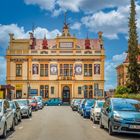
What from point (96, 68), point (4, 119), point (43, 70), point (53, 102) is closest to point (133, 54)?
point (53, 102)

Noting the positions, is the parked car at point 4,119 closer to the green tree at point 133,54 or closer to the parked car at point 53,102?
the green tree at point 133,54

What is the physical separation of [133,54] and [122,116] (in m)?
36.5

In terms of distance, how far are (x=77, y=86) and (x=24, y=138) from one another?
74.1 m

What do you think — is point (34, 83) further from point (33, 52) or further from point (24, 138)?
point (24, 138)

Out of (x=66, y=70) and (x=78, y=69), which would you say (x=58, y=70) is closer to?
(x=66, y=70)

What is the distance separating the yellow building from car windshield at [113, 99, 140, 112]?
70444 millimetres

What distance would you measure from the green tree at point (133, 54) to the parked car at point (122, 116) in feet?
110

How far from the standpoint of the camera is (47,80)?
92.3 m

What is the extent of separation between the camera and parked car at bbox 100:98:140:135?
18344 mm

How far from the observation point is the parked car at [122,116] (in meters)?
18.3

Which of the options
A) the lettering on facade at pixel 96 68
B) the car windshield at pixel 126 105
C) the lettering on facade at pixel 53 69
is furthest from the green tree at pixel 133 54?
the lettering on facade at pixel 53 69

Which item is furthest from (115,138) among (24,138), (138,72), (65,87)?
(65,87)

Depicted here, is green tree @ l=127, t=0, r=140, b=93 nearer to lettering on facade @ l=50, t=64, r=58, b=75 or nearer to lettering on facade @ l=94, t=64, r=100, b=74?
lettering on facade @ l=94, t=64, r=100, b=74

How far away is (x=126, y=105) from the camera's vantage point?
2038 centimetres
